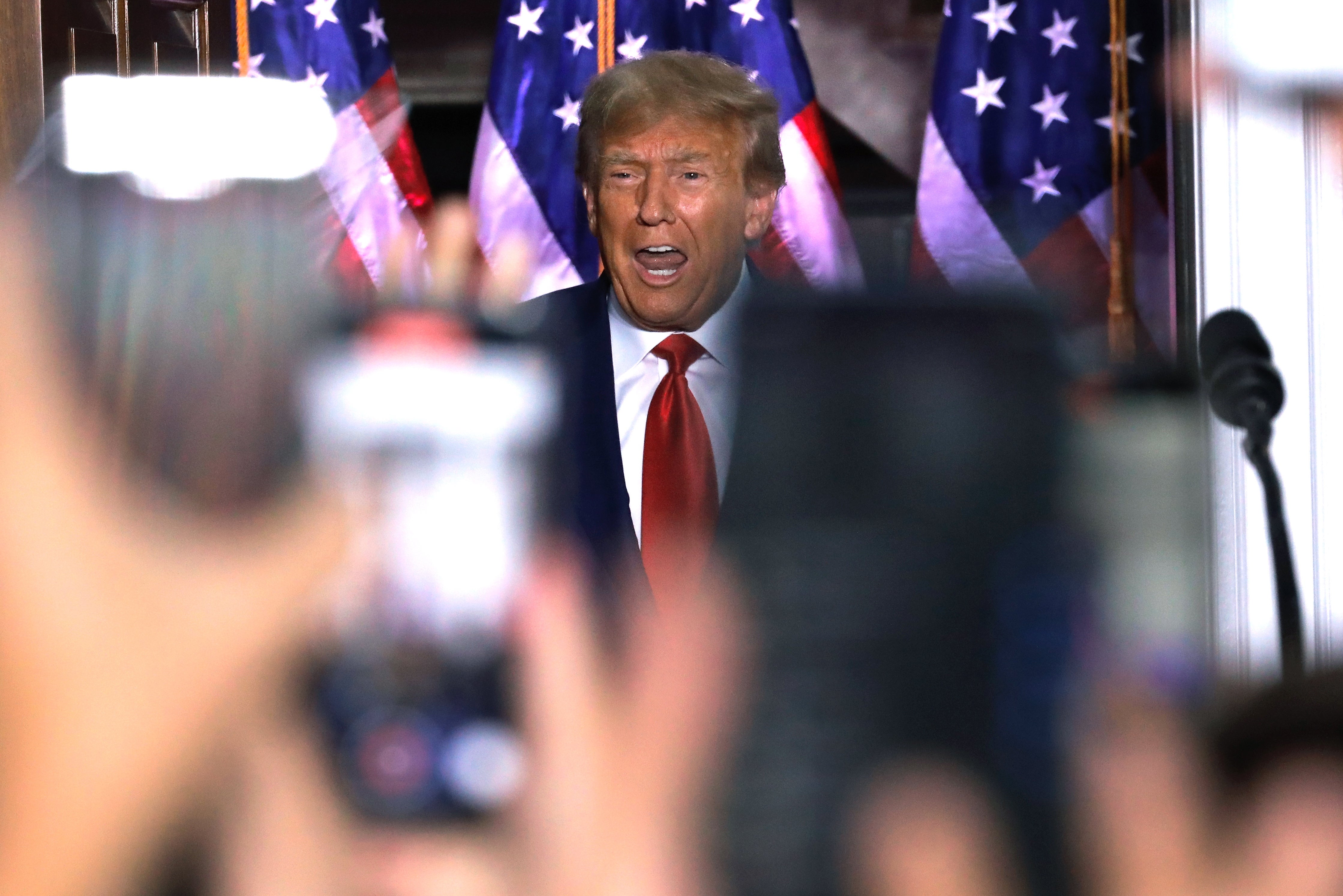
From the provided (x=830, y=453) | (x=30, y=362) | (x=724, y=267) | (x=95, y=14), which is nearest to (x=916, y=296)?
(x=830, y=453)

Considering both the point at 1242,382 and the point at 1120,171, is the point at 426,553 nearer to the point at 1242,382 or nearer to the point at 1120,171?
the point at 1242,382

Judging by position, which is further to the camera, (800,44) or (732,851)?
(800,44)

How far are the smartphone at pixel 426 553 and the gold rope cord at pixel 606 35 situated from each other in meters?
1.88

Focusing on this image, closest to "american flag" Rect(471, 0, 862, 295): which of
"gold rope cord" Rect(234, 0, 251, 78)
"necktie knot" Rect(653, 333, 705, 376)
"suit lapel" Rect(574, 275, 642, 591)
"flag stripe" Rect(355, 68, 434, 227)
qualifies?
"flag stripe" Rect(355, 68, 434, 227)

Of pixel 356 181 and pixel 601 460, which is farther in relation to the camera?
pixel 601 460

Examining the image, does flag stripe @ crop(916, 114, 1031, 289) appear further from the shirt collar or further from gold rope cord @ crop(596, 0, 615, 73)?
the shirt collar

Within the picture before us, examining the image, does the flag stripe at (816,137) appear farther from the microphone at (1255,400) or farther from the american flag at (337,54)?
the microphone at (1255,400)

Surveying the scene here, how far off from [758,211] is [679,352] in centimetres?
31

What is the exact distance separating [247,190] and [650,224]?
1051 mm

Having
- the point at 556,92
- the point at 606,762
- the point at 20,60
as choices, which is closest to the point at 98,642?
the point at 606,762

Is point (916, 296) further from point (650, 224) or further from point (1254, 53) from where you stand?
point (650, 224)

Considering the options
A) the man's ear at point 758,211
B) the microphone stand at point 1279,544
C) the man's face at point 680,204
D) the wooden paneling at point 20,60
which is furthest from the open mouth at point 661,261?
the microphone stand at point 1279,544

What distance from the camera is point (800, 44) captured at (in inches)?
88.5

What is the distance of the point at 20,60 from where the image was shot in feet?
Result: 4.92
